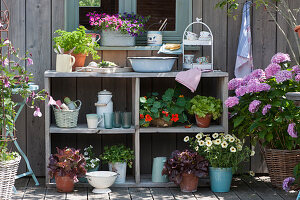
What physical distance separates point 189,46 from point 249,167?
115cm

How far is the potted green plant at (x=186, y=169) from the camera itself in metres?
4.15

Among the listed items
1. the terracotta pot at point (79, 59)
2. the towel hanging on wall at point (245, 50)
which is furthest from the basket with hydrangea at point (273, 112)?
the terracotta pot at point (79, 59)

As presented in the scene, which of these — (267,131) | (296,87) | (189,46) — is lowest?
(267,131)

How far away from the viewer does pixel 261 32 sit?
471 cm

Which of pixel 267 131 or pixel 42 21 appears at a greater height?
pixel 42 21

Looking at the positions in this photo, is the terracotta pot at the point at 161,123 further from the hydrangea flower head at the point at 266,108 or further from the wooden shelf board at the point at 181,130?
the hydrangea flower head at the point at 266,108

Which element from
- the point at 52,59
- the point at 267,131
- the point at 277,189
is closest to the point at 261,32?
the point at 267,131

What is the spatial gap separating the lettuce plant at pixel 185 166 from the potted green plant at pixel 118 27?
1.05 meters

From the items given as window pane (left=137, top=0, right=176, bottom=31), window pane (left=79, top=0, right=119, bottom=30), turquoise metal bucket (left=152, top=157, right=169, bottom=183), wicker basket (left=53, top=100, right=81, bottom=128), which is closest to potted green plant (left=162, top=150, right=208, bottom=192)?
turquoise metal bucket (left=152, top=157, right=169, bottom=183)

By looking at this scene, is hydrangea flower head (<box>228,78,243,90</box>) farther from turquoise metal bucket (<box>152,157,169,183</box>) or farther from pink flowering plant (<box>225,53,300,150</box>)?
turquoise metal bucket (<box>152,157,169,183</box>)

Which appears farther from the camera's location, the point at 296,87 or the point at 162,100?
the point at 162,100

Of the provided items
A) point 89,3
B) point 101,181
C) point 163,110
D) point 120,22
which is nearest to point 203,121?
point 163,110

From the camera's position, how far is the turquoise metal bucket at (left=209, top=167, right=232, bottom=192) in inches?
165

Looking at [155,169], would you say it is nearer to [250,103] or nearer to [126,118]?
[126,118]
